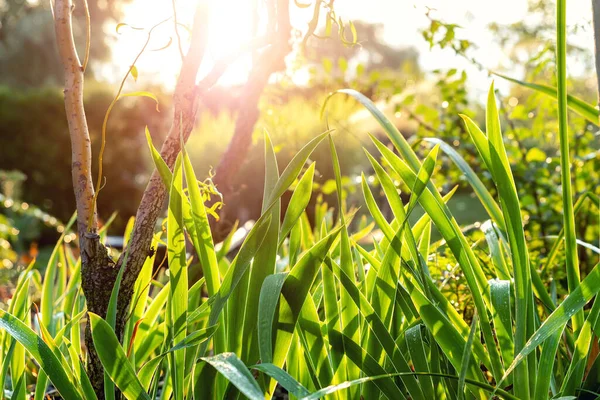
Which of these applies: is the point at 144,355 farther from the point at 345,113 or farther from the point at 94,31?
the point at 94,31

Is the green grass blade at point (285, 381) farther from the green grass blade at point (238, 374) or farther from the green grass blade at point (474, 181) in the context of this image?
the green grass blade at point (474, 181)

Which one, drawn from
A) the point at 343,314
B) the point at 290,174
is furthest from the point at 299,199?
the point at 343,314

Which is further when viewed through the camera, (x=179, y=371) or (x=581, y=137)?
(x=581, y=137)

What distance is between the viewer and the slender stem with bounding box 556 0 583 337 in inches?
32.5

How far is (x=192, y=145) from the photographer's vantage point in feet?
22.5

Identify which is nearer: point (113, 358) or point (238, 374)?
point (238, 374)

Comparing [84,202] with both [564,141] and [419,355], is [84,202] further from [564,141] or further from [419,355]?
[564,141]

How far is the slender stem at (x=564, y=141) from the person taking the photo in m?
0.83

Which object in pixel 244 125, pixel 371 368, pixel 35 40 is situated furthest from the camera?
pixel 35 40

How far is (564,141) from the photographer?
0.88 m

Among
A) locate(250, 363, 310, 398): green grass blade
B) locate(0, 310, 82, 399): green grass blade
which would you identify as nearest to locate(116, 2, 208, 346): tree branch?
locate(0, 310, 82, 399): green grass blade

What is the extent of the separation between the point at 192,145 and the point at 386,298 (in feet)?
19.9

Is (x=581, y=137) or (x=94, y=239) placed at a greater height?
(x=94, y=239)

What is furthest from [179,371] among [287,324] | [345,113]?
[345,113]
